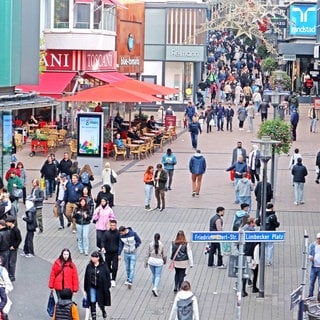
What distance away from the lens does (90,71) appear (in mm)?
43906

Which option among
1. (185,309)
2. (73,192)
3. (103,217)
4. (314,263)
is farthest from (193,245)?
(185,309)

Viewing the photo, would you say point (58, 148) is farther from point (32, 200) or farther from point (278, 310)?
point (278, 310)

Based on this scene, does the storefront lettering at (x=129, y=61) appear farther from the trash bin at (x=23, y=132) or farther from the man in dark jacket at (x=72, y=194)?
the man in dark jacket at (x=72, y=194)

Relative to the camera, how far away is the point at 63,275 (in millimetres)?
15406

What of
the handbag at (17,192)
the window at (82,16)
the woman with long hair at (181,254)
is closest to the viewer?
the woman with long hair at (181,254)

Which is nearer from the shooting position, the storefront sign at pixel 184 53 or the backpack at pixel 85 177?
the backpack at pixel 85 177

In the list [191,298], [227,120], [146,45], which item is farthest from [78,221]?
[146,45]

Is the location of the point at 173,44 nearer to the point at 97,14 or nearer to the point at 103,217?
Result: the point at 97,14

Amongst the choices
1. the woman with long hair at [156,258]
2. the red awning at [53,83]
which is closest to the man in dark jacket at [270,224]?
the woman with long hair at [156,258]

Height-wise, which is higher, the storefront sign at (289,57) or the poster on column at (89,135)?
the storefront sign at (289,57)

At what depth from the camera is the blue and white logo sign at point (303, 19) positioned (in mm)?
65500

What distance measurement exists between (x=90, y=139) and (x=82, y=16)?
474 inches

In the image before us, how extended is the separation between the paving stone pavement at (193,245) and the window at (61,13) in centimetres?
680

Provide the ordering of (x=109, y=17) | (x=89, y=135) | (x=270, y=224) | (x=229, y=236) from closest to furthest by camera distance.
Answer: (x=229, y=236) → (x=270, y=224) → (x=89, y=135) → (x=109, y=17)
